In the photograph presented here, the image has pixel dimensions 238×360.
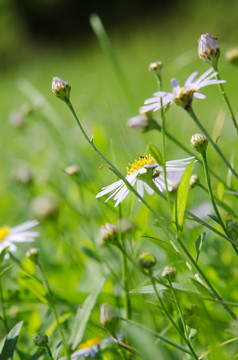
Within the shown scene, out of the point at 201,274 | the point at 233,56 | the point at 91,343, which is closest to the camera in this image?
the point at 201,274

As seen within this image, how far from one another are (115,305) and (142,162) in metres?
0.19

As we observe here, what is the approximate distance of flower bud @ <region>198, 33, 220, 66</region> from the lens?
40 cm

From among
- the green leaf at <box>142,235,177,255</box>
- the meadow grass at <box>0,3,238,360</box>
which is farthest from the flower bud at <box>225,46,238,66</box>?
the green leaf at <box>142,235,177,255</box>

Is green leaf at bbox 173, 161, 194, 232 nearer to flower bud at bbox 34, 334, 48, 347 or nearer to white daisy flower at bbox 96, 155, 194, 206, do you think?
white daisy flower at bbox 96, 155, 194, 206

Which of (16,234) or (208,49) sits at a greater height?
(208,49)

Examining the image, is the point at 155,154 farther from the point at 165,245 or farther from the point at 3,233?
the point at 3,233

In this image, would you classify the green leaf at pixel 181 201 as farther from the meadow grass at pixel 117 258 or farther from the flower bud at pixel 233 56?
the flower bud at pixel 233 56

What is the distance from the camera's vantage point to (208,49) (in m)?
0.40

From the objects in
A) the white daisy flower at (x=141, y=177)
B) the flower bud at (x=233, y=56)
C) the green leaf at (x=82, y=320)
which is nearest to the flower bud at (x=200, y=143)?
the white daisy flower at (x=141, y=177)

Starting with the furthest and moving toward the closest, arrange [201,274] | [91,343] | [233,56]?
[233,56] < [91,343] < [201,274]

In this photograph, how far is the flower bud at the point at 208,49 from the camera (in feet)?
1.31

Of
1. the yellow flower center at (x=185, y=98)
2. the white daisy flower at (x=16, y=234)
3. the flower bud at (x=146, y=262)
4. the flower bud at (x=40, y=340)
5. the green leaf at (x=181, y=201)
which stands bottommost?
the flower bud at (x=40, y=340)

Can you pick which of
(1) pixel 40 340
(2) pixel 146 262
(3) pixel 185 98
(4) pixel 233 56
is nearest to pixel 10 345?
(1) pixel 40 340

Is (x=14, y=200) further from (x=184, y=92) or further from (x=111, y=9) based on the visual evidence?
(x=111, y=9)
